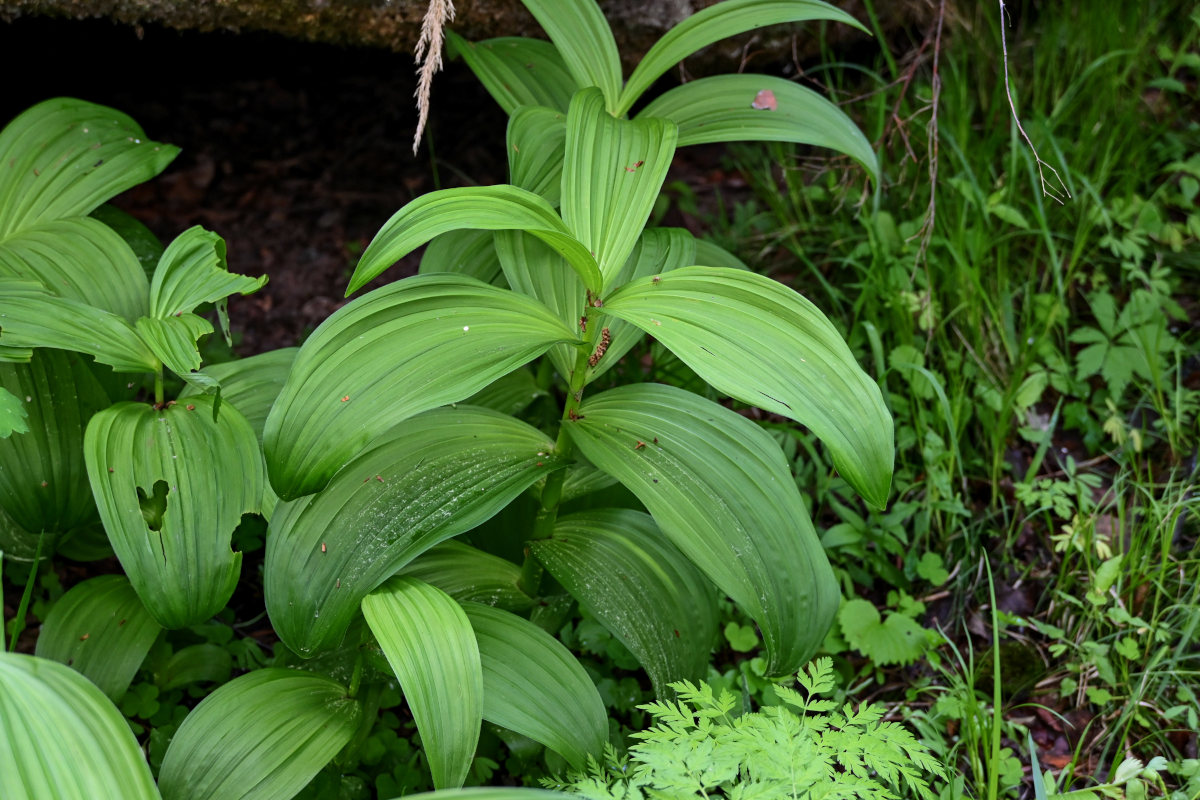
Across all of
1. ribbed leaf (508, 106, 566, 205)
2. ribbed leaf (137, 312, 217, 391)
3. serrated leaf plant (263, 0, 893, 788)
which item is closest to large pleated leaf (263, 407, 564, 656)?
serrated leaf plant (263, 0, 893, 788)

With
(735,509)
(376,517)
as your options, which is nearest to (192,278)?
(376,517)

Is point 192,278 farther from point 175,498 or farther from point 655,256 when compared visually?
point 655,256

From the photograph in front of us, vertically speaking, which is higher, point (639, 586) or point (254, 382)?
point (254, 382)

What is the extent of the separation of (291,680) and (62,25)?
7.03 ft

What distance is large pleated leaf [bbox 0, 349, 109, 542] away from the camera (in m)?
1.73

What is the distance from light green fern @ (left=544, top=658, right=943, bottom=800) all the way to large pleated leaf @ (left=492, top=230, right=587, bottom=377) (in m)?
0.62

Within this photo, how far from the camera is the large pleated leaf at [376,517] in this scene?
1.52 metres

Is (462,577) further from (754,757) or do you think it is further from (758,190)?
(758,190)

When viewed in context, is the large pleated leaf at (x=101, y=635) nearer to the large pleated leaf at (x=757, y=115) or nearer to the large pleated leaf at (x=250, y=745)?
the large pleated leaf at (x=250, y=745)

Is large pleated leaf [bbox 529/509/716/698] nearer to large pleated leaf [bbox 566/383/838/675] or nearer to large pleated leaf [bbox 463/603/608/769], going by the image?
large pleated leaf [bbox 463/603/608/769]

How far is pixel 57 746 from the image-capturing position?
123cm

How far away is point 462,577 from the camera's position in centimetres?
179

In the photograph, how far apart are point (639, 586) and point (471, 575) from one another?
328 millimetres

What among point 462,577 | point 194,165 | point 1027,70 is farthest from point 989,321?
point 194,165
